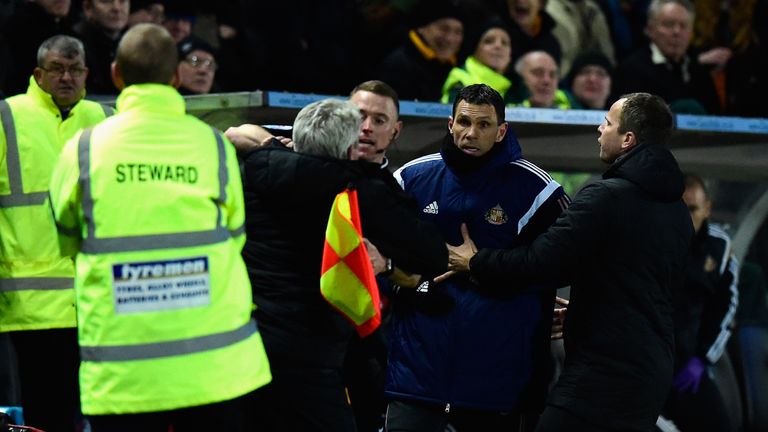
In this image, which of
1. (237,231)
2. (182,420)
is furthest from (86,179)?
(182,420)

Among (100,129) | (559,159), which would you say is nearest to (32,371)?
(100,129)

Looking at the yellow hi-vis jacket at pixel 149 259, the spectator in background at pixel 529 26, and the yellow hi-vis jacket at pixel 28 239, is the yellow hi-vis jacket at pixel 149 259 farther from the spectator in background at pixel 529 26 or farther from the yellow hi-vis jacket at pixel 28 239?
the spectator in background at pixel 529 26

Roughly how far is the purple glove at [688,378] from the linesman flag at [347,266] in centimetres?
381

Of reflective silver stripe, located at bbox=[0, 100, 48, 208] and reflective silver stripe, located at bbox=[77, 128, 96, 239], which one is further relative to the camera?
reflective silver stripe, located at bbox=[0, 100, 48, 208]

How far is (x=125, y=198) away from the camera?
4.53m

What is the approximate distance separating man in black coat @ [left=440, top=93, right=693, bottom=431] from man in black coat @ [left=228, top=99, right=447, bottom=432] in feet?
2.26

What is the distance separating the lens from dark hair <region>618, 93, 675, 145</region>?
5.72 metres

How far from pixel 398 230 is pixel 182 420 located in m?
1.04

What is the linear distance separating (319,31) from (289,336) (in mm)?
5194

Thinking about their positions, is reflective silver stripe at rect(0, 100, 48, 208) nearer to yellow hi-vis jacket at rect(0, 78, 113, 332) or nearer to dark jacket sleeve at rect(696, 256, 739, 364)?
yellow hi-vis jacket at rect(0, 78, 113, 332)

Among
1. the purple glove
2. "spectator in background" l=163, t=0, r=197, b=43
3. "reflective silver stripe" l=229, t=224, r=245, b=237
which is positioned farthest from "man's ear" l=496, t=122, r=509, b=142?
"spectator in background" l=163, t=0, r=197, b=43

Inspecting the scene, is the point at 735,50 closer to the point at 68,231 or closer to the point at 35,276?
the point at 35,276

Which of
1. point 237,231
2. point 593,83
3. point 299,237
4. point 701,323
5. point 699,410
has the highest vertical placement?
point 237,231

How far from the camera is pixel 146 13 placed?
924 cm
